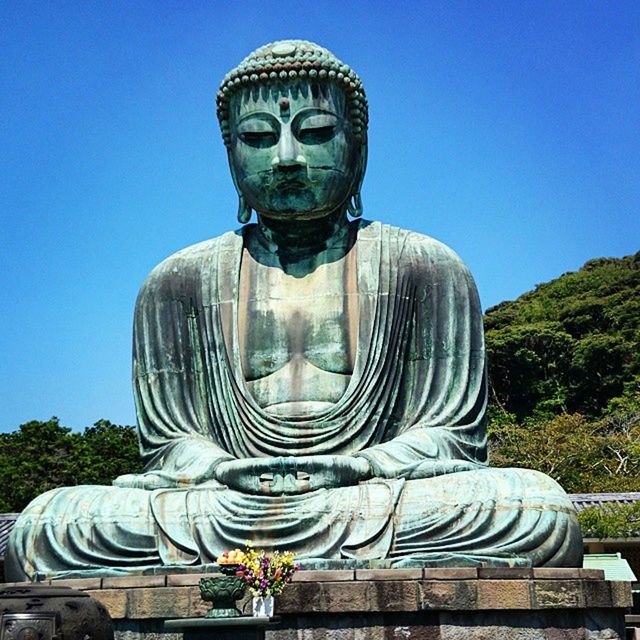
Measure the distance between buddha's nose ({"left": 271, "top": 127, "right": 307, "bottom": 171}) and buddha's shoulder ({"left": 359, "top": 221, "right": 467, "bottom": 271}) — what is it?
2.92 ft

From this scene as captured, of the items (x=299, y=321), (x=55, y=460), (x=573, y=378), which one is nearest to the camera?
(x=299, y=321)

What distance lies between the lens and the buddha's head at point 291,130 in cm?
1041

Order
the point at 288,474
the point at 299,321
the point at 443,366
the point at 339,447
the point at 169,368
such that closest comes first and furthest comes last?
the point at 288,474, the point at 339,447, the point at 443,366, the point at 299,321, the point at 169,368

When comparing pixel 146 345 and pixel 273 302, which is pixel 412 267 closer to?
pixel 273 302

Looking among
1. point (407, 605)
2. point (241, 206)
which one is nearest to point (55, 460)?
point (241, 206)

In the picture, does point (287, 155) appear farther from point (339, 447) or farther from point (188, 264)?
point (339, 447)

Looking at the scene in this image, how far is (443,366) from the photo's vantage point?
10242 millimetres

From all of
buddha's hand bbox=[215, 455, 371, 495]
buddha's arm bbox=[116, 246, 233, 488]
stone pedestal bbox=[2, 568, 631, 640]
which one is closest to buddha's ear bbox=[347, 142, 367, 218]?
buddha's arm bbox=[116, 246, 233, 488]

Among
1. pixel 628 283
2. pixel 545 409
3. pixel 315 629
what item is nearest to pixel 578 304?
pixel 628 283

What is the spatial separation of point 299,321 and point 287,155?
1.37 m

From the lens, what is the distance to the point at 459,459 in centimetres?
962

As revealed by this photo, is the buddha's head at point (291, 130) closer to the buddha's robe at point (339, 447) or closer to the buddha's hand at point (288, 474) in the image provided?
the buddha's robe at point (339, 447)

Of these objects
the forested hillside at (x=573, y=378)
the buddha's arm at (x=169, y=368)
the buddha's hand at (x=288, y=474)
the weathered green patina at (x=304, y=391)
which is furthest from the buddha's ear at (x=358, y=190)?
the forested hillside at (x=573, y=378)

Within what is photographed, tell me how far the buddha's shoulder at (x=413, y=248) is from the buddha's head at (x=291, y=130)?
0.43 meters
